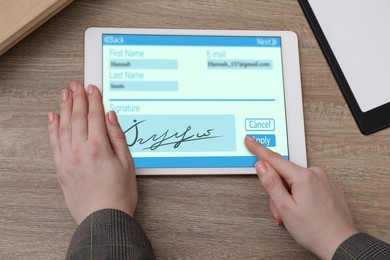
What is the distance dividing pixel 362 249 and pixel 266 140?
0.20 meters

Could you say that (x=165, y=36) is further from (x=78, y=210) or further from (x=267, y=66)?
(x=78, y=210)

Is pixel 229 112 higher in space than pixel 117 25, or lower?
lower

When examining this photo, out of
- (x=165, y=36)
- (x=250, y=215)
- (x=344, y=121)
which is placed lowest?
(x=250, y=215)

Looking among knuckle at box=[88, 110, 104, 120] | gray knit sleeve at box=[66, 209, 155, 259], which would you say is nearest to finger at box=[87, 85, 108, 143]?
knuckle at box=[88, 110, 104, 120]

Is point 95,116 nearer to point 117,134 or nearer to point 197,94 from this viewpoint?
point 117,134

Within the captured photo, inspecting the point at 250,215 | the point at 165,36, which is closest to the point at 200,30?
the point at 165,36

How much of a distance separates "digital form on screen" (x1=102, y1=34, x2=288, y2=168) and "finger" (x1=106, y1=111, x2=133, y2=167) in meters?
0.01

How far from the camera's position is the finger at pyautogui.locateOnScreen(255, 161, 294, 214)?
712 millimetres

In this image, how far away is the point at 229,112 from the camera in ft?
2.50

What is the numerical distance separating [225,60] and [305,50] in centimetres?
13

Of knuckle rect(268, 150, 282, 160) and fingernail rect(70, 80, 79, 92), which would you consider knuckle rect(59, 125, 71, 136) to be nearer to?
fingernail rect(70, 80, 79, 92)

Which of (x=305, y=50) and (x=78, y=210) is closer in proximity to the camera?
(x=78, y=210)

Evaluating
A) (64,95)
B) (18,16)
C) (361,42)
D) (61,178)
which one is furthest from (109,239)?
(361,42)

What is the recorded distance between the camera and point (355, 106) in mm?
801
